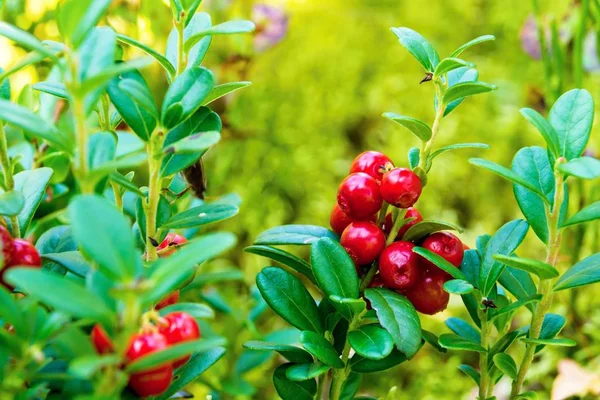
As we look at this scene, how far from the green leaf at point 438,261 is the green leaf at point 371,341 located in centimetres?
9

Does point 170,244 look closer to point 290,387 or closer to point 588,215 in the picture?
point 290,387

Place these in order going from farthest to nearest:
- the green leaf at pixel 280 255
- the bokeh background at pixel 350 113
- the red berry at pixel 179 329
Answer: the bokeh background at pixel 350 113 → the green leaf at pixel 280 255 → the red berry at pixel 179 329

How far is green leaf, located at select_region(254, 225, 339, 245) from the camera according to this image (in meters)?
0.78

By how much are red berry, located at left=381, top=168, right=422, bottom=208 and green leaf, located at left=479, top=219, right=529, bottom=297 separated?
106mm

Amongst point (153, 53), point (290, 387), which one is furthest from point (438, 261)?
point (153, 53)

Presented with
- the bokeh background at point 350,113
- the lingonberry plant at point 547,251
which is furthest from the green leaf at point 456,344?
the bokeh background at point 350,113

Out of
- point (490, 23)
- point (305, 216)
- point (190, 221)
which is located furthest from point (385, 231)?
point (490, 23)

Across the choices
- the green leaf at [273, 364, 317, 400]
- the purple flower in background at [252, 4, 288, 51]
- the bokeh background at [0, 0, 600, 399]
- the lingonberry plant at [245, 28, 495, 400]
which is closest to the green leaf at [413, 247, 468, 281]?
the lingonberry plant at [245, 28, 495, 400]

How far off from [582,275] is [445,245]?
146 mm

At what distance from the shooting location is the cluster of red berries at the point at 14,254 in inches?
23.3

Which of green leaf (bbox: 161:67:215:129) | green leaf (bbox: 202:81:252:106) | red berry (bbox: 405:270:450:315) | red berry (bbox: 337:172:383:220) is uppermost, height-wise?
green leaf (bbox: 161:67:215:129)

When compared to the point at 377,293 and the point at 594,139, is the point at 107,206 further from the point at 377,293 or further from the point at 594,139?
the point at 594,139

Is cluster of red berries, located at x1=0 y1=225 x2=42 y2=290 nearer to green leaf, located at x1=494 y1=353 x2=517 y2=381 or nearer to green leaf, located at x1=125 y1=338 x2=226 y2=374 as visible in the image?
green leaf, located at x1=125 y1=338 x2=226 y2=374

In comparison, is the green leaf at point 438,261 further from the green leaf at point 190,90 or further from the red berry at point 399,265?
the green leaf at point 190,90
